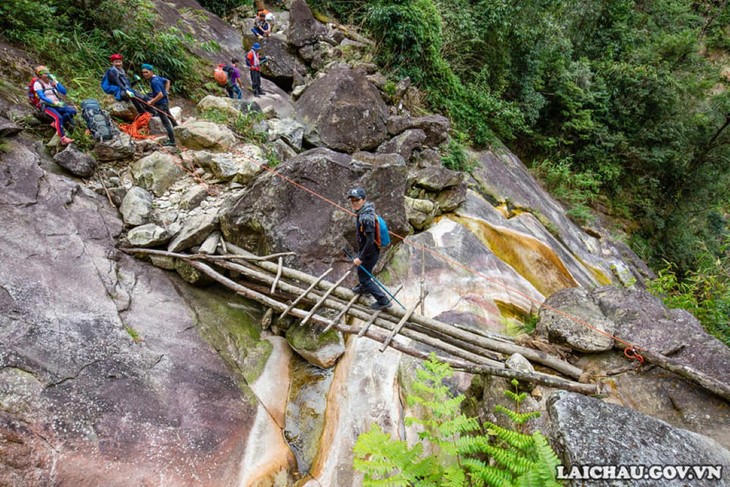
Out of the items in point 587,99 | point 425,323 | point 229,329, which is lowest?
point 229,329

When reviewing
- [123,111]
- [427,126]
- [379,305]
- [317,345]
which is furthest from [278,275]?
[427,126]

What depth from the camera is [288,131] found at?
902 cm

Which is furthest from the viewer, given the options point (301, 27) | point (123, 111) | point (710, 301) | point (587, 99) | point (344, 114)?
point (587, 99)

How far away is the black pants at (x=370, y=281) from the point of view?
5363 mm

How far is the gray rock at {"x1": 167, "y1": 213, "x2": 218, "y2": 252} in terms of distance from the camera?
5797 millimetres

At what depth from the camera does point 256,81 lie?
10562 millimetres

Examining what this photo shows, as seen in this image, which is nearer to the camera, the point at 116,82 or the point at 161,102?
the point at 116,82

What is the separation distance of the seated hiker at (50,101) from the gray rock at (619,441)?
8.61 m

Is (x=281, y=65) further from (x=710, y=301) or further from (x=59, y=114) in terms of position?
(x=710, y=301)

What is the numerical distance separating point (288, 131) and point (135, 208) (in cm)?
433

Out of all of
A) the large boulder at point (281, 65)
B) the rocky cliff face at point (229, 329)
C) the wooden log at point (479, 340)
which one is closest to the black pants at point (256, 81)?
the large boulder at point (281, 65)

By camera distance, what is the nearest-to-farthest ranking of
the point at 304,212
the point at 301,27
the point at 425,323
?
the point at 425,323 < the point at 304,212 < the point at 301,27

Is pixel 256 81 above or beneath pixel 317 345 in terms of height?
above

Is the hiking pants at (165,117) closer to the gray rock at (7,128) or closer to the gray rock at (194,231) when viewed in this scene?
the gray rock at (7,128)
